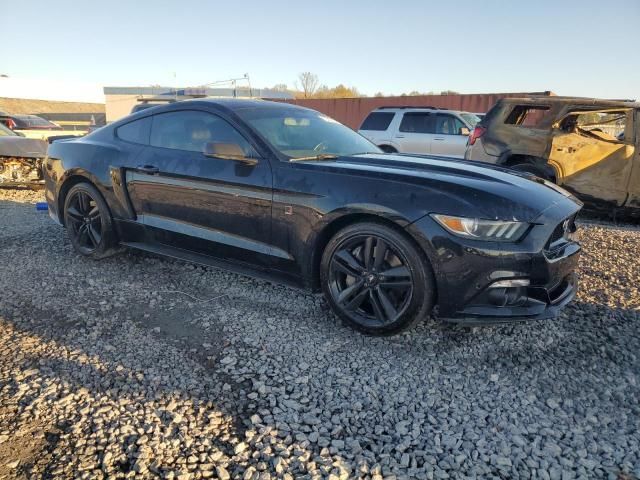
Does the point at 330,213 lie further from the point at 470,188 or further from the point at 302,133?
the point at 302,133

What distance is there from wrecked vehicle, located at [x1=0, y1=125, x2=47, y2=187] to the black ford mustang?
4.95 metres

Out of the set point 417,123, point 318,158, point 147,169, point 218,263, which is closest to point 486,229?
point 318,158

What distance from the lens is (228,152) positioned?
350 cm

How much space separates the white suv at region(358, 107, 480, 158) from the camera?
10500mm

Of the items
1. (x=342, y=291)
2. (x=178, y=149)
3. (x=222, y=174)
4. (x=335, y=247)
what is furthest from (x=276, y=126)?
(x=342, y=291)

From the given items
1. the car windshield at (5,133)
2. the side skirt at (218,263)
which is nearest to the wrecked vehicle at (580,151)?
the side skirt at (218,263)

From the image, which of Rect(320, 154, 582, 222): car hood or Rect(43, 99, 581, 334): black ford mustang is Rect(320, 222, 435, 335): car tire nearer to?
Rect(43, 99, 581, 334): black ford mustang

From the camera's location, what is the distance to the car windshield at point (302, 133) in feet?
12.2

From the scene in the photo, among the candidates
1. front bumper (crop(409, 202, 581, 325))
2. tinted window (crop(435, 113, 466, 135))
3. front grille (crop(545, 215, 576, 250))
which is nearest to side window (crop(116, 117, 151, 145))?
front bumper (crop(409, 202, 581, 325))

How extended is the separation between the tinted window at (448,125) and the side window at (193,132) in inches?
305

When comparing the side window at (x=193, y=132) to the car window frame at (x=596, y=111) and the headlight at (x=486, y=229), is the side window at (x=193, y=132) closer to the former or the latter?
the headlight at (x=486, y=229)

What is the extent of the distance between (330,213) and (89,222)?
2.80 metres

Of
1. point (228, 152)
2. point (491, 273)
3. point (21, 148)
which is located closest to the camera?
point (491, 273)

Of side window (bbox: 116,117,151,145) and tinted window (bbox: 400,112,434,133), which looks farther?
tinted window (bbox: 400,112,434,133)
